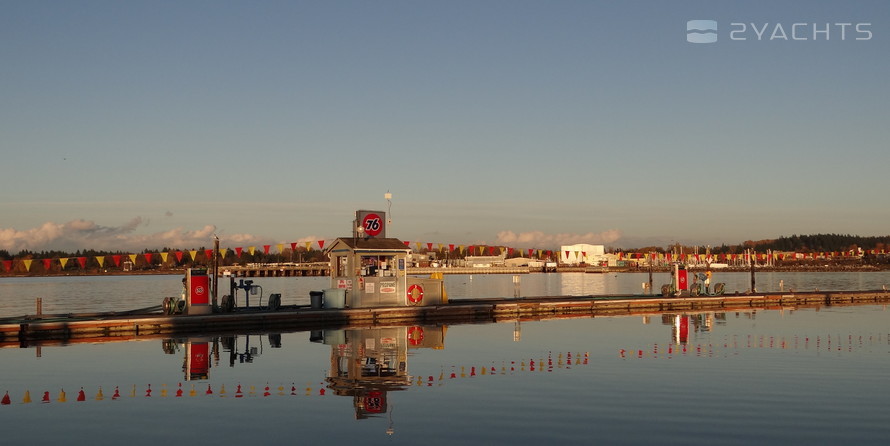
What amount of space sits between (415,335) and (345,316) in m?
6.89

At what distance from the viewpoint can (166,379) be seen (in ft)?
93.8

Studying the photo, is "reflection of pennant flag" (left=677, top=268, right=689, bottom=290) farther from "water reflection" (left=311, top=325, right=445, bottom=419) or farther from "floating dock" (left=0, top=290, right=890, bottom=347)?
"water reflection" (left=311, top=325, right=445, bottom=419)

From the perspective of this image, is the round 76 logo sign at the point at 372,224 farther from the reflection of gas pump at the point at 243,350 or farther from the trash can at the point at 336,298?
the reflection of gas pump at the point at 243,350

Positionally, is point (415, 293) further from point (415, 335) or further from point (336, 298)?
point (415, 335)

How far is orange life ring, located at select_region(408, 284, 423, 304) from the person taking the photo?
52.4 metres

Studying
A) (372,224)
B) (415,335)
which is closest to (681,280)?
(372,224)

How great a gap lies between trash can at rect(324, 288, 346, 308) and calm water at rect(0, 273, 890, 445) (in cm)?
644

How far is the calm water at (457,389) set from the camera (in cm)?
1973

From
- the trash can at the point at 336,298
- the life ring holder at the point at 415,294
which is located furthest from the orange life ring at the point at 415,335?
the trash can at the point at 336,298

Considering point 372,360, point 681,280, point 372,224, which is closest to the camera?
point 372,360

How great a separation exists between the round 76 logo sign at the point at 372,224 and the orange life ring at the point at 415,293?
154 inches

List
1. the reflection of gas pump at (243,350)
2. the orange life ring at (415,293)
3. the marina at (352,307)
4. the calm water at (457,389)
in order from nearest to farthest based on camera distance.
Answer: the calm water at (457,389), the reflection of gas pump at (243,350), the marina at (352,307), the orange life ring at (415,293)

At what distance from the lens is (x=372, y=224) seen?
52.2 meters

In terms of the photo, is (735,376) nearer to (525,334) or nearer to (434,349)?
(434,349)
